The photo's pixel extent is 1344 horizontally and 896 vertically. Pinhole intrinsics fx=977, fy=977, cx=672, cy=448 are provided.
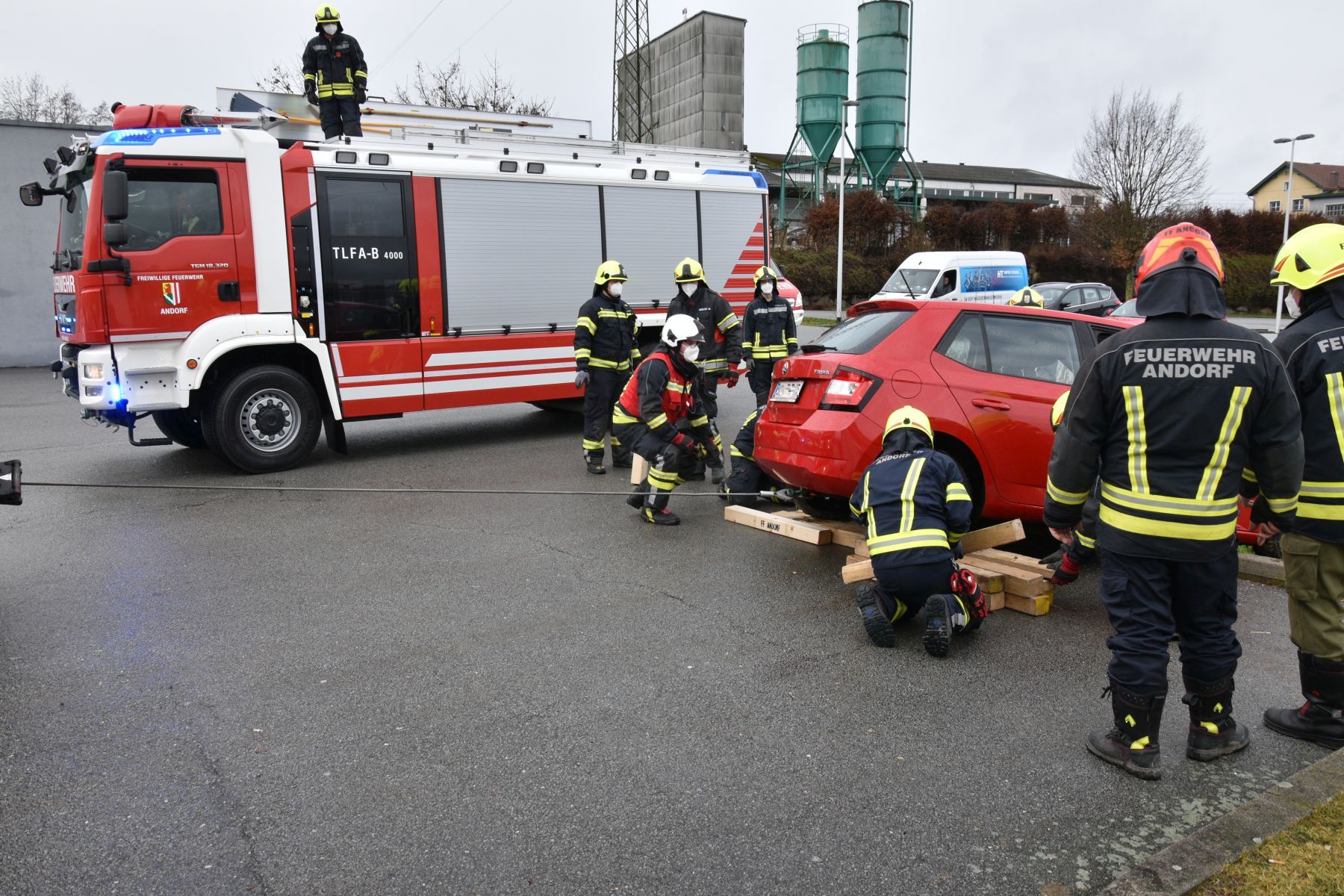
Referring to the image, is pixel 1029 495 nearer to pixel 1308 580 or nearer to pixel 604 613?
pixel 1308 580

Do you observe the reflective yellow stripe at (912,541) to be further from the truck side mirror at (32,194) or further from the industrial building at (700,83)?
the industrial building at (700,83)

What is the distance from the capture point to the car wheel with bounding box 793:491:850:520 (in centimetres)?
683

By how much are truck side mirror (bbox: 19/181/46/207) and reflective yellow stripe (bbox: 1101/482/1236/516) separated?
9439 mm

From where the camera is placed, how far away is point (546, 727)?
3.90 metres

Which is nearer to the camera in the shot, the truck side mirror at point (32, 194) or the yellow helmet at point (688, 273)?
the truck side mirror at point (32, 194)

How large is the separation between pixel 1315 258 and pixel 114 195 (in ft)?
27.1

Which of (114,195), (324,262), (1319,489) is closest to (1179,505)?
(1319,489)

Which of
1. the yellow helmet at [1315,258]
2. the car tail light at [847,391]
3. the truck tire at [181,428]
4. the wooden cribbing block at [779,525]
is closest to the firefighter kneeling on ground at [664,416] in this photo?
the wooden cribbing block at [779,525]

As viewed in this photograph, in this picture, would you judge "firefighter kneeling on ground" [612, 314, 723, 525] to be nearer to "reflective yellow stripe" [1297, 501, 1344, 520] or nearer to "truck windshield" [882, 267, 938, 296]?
"reflective yellow stripe" [1297, 501, 1344, 520]

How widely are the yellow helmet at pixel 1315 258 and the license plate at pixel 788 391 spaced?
2922 mm

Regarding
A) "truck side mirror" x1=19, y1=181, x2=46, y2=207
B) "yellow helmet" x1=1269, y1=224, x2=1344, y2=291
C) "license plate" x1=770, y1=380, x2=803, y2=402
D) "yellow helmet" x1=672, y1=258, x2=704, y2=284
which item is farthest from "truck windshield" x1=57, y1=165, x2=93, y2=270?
"yellow helmet" x1=1269, y1=224, x2=1344, y2=291

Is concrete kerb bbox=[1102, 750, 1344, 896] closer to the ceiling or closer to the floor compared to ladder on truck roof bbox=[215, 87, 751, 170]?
closer to the floor

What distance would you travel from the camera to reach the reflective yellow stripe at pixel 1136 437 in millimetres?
3402

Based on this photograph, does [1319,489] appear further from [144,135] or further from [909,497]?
A: [144,135]
